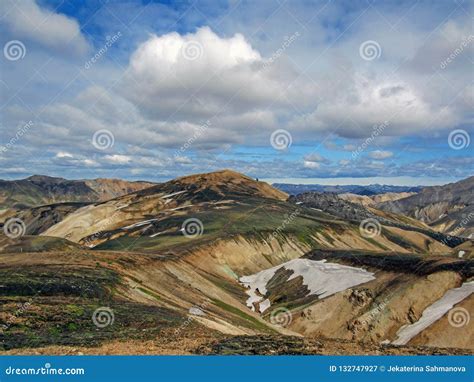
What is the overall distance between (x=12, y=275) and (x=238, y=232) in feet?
266

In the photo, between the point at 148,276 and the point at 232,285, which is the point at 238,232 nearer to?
the point at 232,285

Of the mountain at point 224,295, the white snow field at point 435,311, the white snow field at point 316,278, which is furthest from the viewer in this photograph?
the white snow field at point 316,278

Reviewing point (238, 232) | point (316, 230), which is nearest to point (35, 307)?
point (238, 232)

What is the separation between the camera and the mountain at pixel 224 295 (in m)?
29.1

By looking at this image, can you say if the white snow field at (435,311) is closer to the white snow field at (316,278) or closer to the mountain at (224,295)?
the mountain at (224,295)

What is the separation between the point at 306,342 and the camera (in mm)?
30094

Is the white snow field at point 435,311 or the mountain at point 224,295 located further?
the white snow field at point 435,311

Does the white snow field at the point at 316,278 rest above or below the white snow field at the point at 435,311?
above

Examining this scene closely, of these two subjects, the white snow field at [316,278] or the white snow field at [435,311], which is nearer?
the white snow field at [435,311]

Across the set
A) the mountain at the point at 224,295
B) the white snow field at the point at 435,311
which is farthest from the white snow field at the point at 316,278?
the white snow field at the point at 435,311

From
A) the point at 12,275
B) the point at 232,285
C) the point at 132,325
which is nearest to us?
the point at 132,325

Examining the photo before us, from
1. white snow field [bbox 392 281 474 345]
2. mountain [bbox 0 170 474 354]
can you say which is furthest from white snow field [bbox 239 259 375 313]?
white snow field [bbox 392 281 474 345]

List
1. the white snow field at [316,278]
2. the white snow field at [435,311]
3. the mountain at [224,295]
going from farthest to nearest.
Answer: the white snow field at [316,278] < the white snow field at [435,311] < the mountain at [224,295]

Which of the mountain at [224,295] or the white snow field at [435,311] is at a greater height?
the mountain at [224,295]
